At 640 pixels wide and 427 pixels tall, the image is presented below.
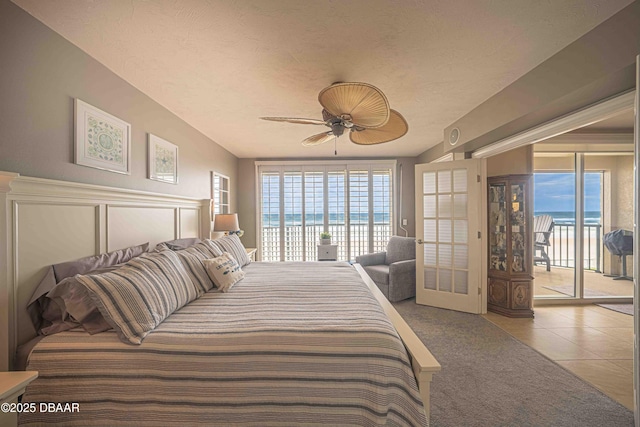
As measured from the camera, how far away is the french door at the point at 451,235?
3225mm

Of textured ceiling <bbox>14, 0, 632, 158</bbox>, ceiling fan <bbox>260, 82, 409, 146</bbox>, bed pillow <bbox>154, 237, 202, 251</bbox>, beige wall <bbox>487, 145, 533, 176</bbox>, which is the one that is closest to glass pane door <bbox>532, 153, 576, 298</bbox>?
beige wall <bbox>487, 145, 533, 176</bbox>

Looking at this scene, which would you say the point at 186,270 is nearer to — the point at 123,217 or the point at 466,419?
the point at 123,217

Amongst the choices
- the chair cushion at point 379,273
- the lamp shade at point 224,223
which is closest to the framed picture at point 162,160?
the lamp shade at point 224,223

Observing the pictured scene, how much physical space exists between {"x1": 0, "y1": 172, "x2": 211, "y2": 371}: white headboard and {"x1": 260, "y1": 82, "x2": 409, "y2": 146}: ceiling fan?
4.49 ft

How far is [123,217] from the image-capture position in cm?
204

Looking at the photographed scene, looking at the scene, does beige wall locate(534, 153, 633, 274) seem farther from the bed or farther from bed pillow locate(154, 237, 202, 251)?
bed pillow locate(154, 237, 202, 251)

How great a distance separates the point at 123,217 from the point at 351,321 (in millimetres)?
1978

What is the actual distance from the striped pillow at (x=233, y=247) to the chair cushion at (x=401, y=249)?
2487 mm

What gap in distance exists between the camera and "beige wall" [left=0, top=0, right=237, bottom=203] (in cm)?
131

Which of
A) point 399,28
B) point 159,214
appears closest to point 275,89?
point 399,28

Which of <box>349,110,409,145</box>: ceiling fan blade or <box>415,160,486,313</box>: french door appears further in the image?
<box>415,160,486,313</box>: french door

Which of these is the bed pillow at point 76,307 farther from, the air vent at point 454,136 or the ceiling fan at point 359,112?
the air vent at point 454,136

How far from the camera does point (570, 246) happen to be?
15.0 ft

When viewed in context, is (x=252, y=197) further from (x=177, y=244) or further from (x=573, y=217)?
(x=573, y=217)
